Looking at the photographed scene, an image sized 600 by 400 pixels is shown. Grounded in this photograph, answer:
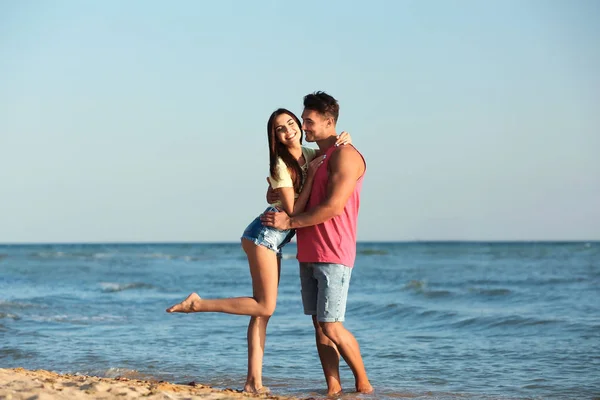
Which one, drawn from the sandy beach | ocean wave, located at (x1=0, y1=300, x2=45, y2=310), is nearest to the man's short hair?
the sandy beach

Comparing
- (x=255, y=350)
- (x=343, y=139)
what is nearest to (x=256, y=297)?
(x=255, y=350)

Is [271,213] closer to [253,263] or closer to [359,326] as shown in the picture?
[253,263]

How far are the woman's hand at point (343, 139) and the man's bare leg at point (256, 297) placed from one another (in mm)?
860

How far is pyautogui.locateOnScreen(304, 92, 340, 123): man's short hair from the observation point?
5.18m

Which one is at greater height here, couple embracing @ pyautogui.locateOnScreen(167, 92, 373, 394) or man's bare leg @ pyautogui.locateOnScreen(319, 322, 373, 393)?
couple embracing @ pyautogui.locateOnScreen(167, 92, 373, 394)

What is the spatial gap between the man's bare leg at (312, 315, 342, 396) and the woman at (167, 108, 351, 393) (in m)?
0.43

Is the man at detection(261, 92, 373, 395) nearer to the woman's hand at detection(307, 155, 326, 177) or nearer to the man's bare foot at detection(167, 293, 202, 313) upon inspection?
the woman's hand at detection(307, 155, 326, 177)

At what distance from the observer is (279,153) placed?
5172 mm

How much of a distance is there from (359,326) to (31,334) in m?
4.14

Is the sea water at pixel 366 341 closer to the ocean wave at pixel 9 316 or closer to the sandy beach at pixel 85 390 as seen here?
the ocean wave at pixel 9 316

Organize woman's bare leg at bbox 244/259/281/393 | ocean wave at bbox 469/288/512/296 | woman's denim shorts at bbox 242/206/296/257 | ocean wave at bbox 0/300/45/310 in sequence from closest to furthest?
woman's denim shorts at bbox 242/206/296/257 → woman's bare leg at bbox 244/259/281/393 → ocean wave at bbox 0/300/45/310 → ocean wave at bbox 469/288/512/296

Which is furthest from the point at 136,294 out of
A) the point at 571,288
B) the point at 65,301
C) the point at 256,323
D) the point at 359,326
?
the point at 256,323

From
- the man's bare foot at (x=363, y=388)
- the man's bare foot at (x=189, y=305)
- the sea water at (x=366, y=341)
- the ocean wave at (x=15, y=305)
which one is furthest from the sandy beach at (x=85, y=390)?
the ocean wave at (x=15, y=305)

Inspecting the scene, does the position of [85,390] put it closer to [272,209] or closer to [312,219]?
[272,209]
